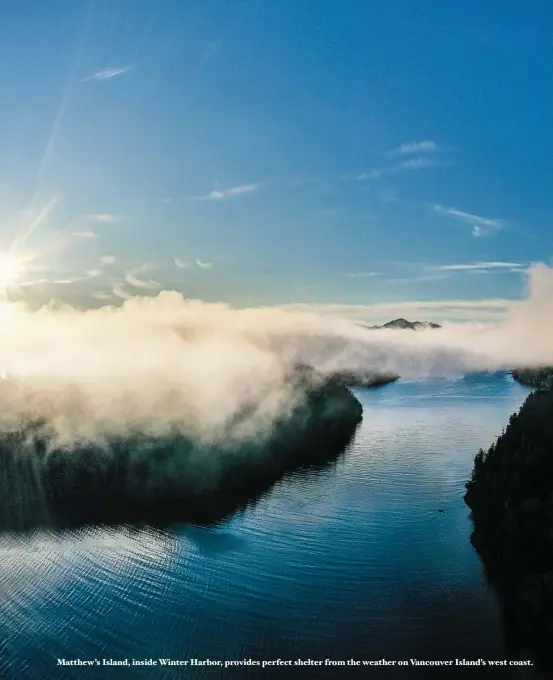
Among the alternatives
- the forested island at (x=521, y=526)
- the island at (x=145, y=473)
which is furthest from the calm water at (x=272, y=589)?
the island at (x=145, y=473)

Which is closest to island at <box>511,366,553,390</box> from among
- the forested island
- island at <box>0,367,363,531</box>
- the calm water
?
island at <box>0,367,363,531</box>

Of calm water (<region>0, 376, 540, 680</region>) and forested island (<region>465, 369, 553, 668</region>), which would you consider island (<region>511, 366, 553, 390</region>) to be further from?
forested island (<region>465, 369, 553, 668</region>)

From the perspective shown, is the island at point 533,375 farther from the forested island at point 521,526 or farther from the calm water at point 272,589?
the forested island at point 521,526

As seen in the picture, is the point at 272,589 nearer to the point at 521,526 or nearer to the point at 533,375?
the point at 521,526

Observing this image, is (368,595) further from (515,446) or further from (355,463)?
(355,463)

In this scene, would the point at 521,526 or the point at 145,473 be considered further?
the point at 145,473

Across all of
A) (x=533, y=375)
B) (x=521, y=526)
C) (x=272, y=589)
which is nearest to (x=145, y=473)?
(x=272, y=589)

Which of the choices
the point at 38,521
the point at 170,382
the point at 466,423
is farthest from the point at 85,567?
the point at 466,423
